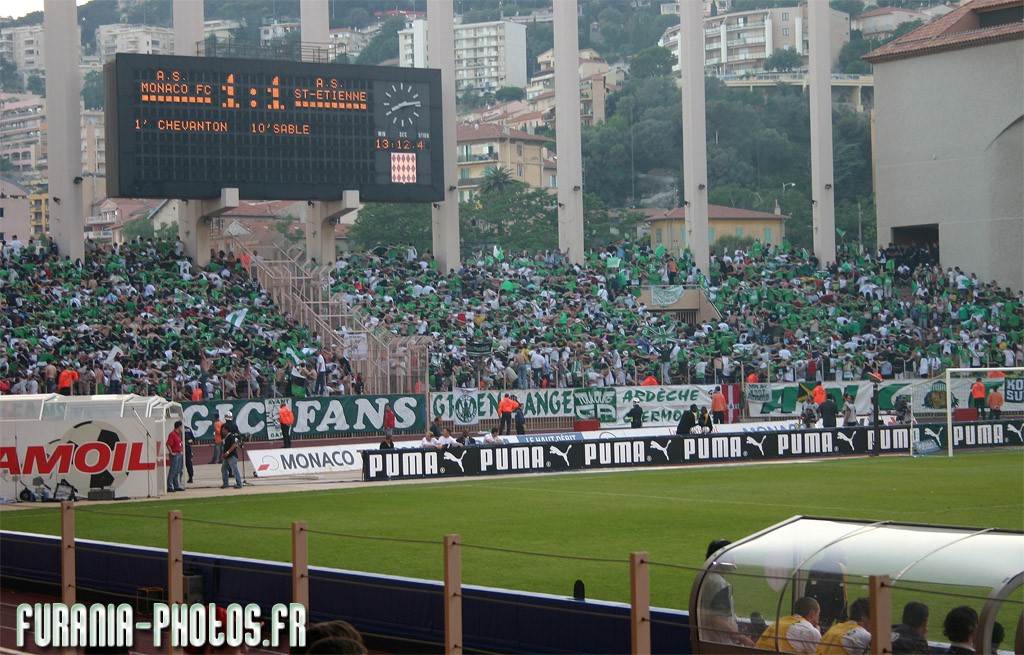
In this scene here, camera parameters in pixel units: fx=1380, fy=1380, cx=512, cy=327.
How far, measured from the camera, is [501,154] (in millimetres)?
140125

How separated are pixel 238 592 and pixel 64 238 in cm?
3237

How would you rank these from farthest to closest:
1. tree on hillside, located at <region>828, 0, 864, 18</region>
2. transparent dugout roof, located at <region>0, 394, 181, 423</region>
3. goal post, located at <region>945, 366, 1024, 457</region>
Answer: tree on hillside, located at <region>828, 0, 864, 18</region> → goal post, located at <region>945, 366, 1024, 457</region> → transparent dugout roof, located at <region>0, 394, 181, 423</region>

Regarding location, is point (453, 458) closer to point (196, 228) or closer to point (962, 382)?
point (962, 382)

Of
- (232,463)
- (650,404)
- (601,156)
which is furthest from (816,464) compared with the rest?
(601,156)

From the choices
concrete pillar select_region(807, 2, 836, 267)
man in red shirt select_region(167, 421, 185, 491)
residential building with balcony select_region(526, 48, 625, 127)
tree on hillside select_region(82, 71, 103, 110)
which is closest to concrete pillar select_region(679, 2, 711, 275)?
concrete pillar select_region(807, 2, 836, 267)

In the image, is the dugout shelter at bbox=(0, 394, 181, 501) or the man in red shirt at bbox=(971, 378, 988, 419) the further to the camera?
the man in red shirt at bbox=(971, 378, 988, 419)

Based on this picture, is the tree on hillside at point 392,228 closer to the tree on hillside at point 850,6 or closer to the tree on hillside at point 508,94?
the tree on hillside at point 508,94

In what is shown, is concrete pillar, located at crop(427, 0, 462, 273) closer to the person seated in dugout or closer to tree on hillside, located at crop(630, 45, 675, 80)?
the person seated in dugout

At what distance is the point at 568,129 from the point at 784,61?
410 ft

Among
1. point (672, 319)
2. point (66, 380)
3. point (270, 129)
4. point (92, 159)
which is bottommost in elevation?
point (66, 380)

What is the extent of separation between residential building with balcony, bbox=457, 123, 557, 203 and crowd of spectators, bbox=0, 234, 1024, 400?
83.0 metres

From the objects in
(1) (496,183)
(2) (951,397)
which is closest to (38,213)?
(1) (496,183)

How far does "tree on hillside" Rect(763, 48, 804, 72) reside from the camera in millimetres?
171000

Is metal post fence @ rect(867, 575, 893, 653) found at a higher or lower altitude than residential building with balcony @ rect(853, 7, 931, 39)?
lower
